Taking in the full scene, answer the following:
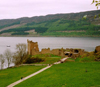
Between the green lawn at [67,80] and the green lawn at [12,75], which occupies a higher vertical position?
the green lawn at [67,80]

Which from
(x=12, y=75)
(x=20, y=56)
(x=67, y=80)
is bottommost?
(x=12, y=75)

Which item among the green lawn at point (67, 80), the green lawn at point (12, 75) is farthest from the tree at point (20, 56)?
the green lawn at point (67, 80)

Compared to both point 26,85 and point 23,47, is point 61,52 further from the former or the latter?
point 26,85

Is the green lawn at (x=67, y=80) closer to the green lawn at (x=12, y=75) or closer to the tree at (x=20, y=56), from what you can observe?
the green lawn at (x=12, y=75)

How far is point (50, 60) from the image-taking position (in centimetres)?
4212

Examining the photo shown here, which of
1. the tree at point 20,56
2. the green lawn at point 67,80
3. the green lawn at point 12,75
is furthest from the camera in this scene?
the tree at point 20,56

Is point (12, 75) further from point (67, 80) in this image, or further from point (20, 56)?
point (20, 56)

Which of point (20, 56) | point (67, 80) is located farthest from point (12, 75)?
point (20, 56)

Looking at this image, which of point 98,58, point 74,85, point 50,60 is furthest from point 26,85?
point 98,58

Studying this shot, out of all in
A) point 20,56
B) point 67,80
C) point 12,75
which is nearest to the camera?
point 67,80

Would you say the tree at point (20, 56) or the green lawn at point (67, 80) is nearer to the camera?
the green lawn at point (67, 80)

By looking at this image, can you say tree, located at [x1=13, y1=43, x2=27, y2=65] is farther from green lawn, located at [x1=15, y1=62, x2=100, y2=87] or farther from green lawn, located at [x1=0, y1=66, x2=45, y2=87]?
green lawn, located at [x1=15, y1=62, x2=100, y2=87]

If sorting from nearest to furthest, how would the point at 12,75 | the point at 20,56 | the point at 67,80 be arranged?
the point at 67,80
the point at 12,75
the point at 20,56

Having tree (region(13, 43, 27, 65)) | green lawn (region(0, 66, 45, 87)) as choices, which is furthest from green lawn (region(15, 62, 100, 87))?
tree (region(13, 43, 27, 65))
